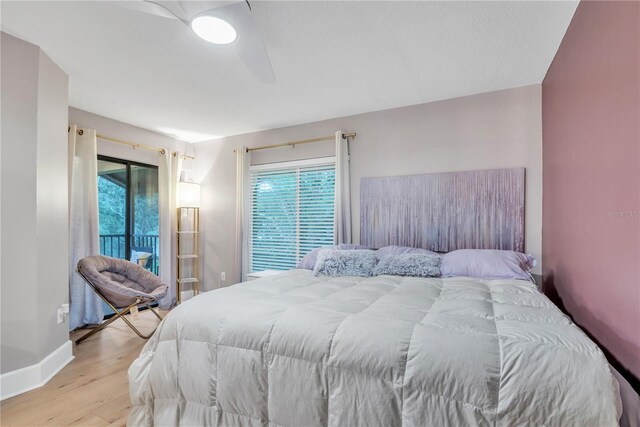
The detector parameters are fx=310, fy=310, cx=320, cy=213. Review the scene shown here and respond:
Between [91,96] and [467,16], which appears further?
[91,96]

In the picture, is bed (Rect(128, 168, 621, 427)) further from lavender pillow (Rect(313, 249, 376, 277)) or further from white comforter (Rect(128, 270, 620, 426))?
lavender pillow (Rect(313, 249, 376, 277))

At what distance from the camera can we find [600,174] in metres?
1.57

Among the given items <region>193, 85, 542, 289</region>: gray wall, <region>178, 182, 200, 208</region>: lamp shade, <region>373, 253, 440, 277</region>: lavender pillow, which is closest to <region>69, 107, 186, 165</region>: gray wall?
<region>178, 182, 200, 208</region>: lamp shade

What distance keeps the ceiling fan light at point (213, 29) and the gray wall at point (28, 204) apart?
1.55m

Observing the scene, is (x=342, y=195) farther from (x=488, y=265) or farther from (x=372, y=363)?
(x=372, y=363)

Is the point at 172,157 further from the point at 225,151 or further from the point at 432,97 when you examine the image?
the point at 432,97

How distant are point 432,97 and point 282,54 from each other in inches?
65.3

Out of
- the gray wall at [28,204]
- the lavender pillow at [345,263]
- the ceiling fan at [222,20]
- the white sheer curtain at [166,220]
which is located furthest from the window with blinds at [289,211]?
the gray wall at [28,204]

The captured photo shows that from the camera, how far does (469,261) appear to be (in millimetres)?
2564

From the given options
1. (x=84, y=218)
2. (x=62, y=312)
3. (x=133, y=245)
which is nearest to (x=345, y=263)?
(x=62, y=312)

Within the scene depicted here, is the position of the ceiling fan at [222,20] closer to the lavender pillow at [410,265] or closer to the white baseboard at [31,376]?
the lavender pillow at [410,265]

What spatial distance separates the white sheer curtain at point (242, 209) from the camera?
4.32m

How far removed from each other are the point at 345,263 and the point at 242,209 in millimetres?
2151

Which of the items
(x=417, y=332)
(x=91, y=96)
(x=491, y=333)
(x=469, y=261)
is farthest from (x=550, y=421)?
(x=91, y=96)
